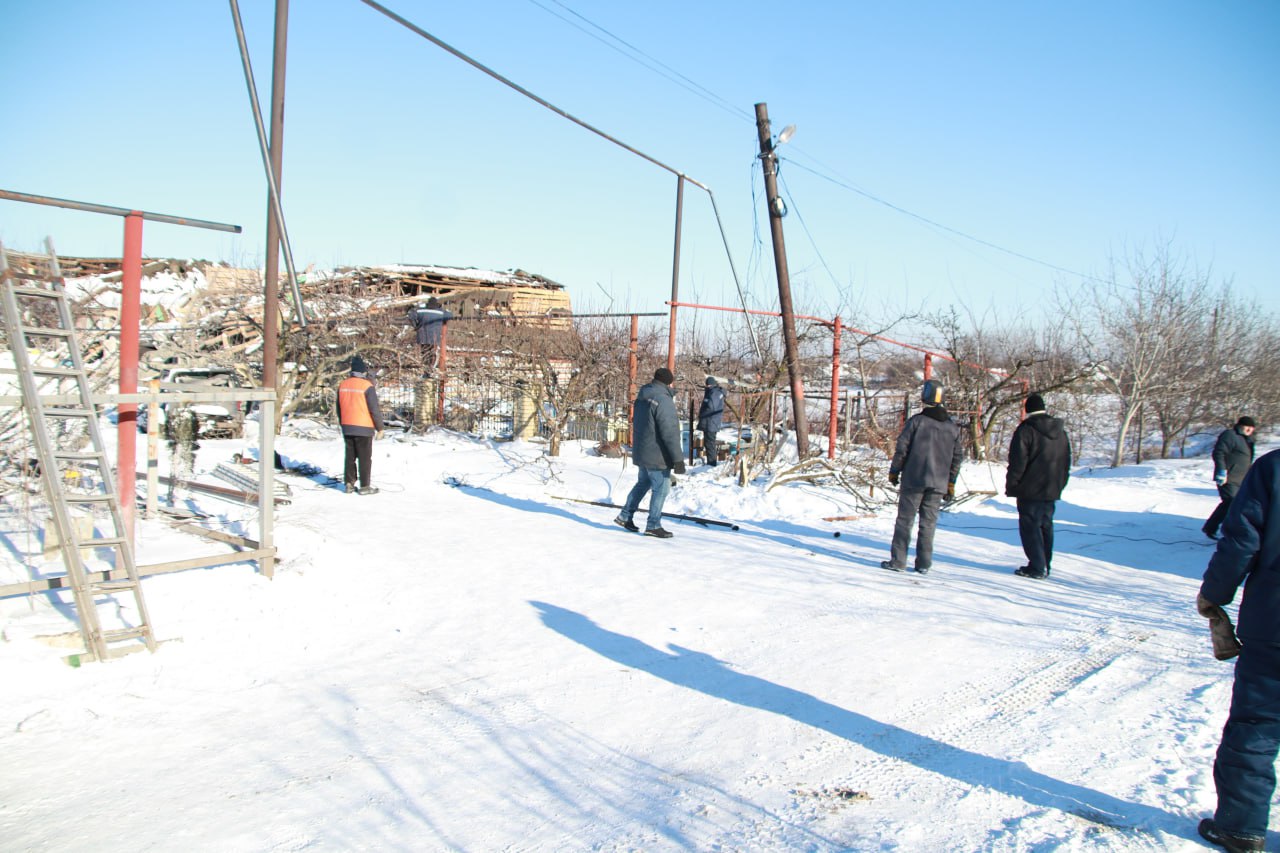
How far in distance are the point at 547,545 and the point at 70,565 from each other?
14.0ft

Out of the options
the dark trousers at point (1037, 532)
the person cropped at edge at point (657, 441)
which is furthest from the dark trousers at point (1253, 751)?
the person cropped at edge at point (657, 441)

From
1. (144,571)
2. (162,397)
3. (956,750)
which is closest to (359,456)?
(144,571)

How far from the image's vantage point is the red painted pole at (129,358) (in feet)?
17.7

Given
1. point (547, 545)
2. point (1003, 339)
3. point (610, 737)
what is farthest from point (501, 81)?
point (1003, 339)

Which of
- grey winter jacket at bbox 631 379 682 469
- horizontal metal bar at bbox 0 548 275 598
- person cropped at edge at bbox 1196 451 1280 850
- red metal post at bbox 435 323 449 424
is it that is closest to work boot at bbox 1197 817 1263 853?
person cropped at edge at bbox 1196 451 1280 850

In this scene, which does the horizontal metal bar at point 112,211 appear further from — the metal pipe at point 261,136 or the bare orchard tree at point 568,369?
the bare orchard tree at point 568,369

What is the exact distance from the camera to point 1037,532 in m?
7.66

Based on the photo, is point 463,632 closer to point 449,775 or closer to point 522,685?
point 522,685

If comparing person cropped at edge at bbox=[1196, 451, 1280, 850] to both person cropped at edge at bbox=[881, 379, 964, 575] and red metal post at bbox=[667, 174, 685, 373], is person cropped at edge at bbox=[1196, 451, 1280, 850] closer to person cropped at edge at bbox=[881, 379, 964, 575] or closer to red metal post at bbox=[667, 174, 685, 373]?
person cropped at edge at bbox=[881, 379, 964, 575]

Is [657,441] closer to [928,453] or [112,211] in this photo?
[928,453]

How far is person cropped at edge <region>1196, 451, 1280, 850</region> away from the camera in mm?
2951

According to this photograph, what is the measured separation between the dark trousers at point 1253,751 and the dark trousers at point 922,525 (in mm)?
4557

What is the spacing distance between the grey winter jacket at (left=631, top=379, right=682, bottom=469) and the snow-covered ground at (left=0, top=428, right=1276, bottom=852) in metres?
1.06

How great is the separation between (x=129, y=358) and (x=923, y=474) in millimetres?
6422
